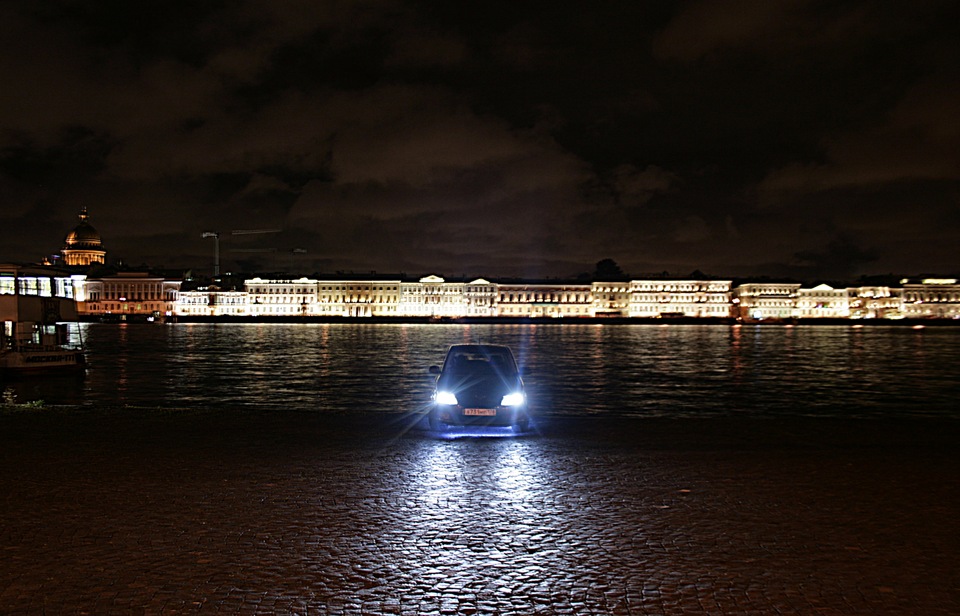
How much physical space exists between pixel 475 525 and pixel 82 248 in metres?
170

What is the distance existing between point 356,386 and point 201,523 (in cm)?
1694

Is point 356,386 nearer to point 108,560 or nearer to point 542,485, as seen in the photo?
point 542,485

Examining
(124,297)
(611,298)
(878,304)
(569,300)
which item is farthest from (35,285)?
(878,304)

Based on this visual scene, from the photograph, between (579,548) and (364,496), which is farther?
(364,496)

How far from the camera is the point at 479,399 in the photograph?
402 inches

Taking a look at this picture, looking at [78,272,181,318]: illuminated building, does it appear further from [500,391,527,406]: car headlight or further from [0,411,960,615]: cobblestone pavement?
[0,411,960,615]: cobblestone pavement

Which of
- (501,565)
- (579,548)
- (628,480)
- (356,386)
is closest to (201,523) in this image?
(501,565)

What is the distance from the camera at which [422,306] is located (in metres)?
146

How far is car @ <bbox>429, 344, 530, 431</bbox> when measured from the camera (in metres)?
10.1

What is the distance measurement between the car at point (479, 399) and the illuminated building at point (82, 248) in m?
163

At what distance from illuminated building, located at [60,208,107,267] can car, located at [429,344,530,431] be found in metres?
163

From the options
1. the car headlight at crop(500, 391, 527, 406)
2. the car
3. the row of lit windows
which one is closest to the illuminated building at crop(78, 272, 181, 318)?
the row of lit windows

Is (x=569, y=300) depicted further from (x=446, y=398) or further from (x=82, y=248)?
(x=446, y=398)

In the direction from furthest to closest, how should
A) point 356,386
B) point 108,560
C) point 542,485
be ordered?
1. point 356,386
2. point 542,485
3. point 108,560
